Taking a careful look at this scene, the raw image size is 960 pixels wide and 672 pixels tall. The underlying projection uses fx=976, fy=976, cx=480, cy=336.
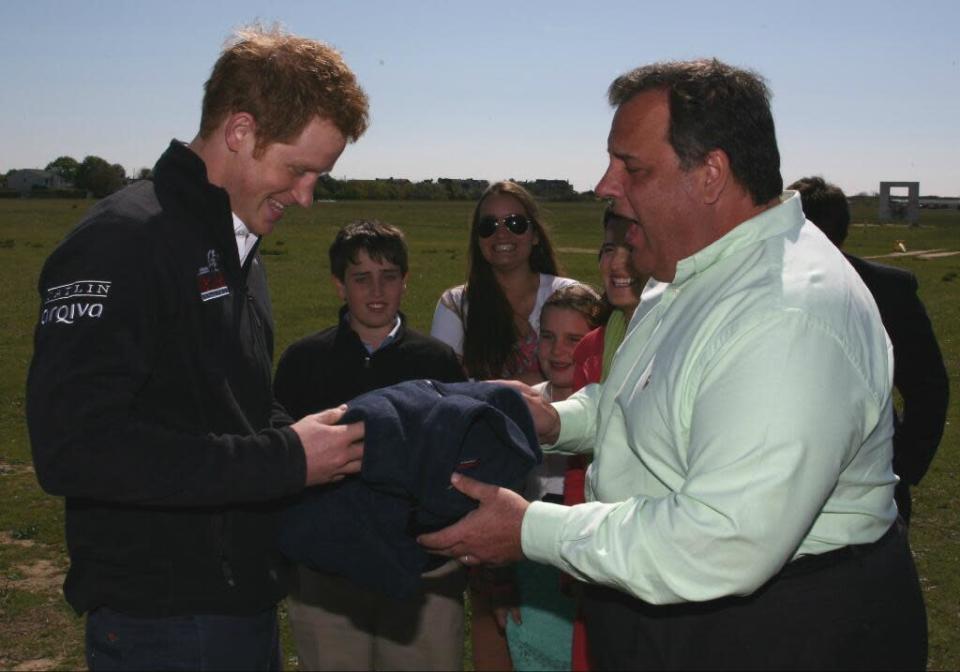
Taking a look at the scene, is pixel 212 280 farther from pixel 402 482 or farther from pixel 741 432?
pixel 741 432

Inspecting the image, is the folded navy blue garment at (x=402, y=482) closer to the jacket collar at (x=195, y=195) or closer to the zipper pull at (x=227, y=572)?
the zipper pull at (x=227, y=572)

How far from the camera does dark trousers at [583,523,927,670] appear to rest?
273 cm

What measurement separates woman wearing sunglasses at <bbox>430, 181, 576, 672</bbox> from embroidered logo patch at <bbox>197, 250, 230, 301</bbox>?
3.15 meters

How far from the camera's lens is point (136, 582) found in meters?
2.88

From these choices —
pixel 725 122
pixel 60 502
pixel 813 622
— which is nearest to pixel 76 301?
pixel 725 122

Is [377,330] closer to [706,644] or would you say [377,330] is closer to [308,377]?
[308,377]

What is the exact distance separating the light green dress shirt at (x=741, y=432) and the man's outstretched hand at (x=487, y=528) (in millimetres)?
107

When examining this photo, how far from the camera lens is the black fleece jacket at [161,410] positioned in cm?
261

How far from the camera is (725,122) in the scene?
2.83 meters

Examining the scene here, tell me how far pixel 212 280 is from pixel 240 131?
0.50 metres

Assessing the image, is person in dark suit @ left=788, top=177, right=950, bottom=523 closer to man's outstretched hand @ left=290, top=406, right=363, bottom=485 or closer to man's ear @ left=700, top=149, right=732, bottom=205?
man's ear @ left=700, top=149, right=732, bottom=205

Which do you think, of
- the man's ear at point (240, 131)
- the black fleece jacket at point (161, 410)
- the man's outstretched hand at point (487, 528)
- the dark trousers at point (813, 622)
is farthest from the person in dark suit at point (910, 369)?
the black fleece jacket at point (161, 410)

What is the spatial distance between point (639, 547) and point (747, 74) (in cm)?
144

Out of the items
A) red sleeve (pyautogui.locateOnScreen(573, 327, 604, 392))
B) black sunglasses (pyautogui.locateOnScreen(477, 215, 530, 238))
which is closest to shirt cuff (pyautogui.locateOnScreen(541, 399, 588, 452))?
red sleeve (pyautogui.locateOnScreen(573, 327, 604, 392))
